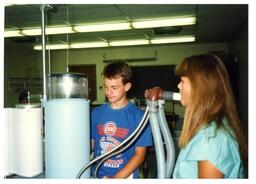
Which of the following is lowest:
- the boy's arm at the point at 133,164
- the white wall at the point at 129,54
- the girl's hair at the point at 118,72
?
the boy's arm at the point at 133,164

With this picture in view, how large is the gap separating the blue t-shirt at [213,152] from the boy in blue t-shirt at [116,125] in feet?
1.46

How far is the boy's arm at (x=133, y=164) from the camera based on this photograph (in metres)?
1.27

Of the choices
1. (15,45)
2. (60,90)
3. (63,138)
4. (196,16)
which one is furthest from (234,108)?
(15,45)

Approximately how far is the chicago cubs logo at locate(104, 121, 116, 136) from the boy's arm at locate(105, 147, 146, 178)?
0.54 ft

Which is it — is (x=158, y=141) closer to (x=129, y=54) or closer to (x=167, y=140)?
(x=167, y=140)

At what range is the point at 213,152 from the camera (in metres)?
0.86

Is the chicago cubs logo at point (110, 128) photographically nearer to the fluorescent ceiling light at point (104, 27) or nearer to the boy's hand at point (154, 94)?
the boy's hand at point (154, 94)

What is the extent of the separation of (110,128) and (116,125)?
4 cm

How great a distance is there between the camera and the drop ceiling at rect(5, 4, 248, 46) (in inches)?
140

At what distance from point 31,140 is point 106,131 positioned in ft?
1.54

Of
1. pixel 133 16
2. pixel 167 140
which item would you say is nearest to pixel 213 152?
pixel 167 140

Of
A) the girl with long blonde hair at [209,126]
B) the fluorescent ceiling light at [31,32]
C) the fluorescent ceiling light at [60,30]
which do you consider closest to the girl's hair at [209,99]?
the girl with long blonde hair at [209,126]

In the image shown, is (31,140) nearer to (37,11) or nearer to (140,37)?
(37,11)

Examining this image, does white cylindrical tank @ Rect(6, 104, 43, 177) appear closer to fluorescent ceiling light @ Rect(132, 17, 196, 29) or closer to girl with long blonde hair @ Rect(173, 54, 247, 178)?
girl with long blonde hair @ Rect(173, 54, 247, 178)
